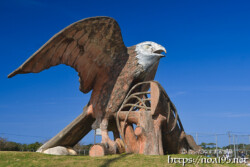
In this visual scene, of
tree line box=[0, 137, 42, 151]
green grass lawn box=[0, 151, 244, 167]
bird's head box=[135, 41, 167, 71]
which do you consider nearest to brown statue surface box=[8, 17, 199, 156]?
bird's head box=[135, 41, 167, 71]

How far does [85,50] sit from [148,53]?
2353 mm

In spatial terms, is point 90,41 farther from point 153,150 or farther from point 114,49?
point 153,150

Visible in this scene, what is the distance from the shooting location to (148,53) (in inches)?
346

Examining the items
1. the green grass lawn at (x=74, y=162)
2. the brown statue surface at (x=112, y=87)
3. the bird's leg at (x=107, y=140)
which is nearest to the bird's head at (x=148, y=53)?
the brown statue surface at (x=112, y=87)

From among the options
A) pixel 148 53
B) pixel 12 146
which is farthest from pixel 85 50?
pixel 12 146

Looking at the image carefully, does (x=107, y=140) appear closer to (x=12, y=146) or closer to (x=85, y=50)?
(x=85, y=50)

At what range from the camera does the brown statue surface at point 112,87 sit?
7.07m

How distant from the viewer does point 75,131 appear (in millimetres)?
9023

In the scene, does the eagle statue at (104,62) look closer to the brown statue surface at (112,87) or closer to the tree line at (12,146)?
the brown statue surface at (112,87)

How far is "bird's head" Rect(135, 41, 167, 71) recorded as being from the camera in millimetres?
8680

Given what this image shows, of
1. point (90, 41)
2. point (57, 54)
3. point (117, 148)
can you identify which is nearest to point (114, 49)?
point (90, 41)

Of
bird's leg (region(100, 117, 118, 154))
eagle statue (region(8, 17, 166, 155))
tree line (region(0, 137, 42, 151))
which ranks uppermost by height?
eagle statue (region(8, 17, 166, 155))

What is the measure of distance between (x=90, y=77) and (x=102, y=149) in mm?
2595

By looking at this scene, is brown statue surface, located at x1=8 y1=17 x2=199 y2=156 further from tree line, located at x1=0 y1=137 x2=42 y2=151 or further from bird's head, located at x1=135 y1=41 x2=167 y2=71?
tree line, located at x1=0 y1=137 x2=42 y2=151
